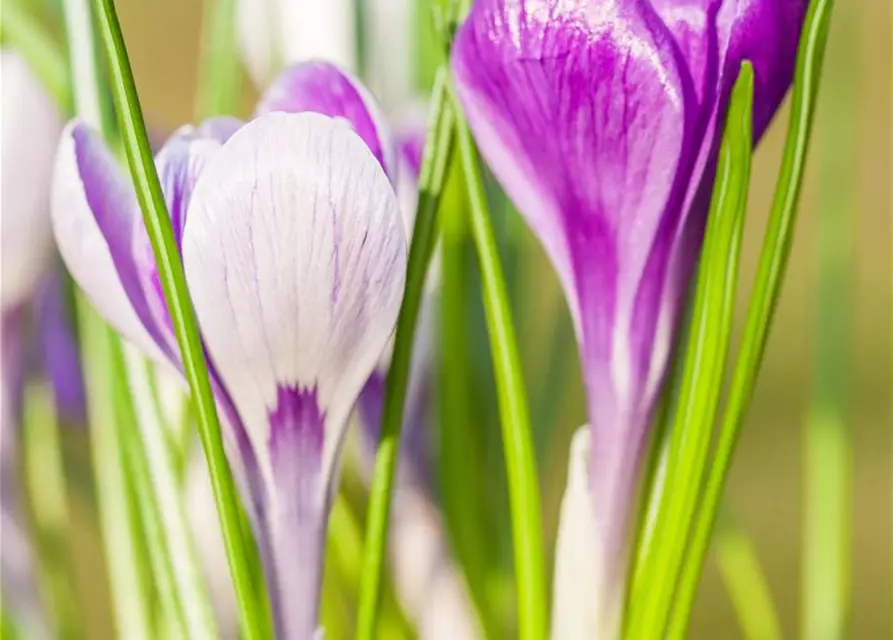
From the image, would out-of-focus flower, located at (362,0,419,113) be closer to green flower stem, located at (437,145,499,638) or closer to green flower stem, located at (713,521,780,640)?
green flower stem, located at (437,145,499,638)

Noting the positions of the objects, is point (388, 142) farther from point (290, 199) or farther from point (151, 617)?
point (151, 617)

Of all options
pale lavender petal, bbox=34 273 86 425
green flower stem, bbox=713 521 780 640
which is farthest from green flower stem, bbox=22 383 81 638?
green flower stem, bbox=713 521 780 640

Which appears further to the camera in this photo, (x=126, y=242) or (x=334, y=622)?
(x=334, y=622)

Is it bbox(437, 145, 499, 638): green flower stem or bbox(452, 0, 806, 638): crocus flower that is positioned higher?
bbox(452, 0, 806, 638): crocus flower

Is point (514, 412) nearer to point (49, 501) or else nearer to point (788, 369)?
point (49, 501)

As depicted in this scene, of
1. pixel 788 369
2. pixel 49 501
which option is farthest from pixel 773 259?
pixel 788 369

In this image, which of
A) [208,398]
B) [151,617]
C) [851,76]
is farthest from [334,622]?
[851,76]
